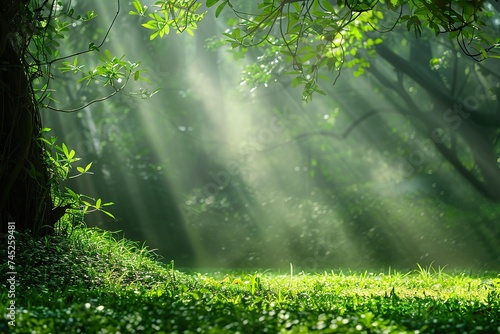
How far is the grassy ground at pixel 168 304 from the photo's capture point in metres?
3.07

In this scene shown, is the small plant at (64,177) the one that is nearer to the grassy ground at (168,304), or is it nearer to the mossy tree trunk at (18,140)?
the mossy tree trunk at (18,140)

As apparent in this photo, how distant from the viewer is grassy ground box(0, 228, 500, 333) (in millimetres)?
3068

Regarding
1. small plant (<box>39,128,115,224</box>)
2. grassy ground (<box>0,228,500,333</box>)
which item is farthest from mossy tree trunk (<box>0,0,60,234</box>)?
grassy ground (<box>0,228,500,333</box>)

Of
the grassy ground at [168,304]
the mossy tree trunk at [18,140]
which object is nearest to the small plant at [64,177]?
the mossy tree trunk at [18,140]

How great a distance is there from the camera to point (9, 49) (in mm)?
5773

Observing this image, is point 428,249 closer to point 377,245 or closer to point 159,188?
point 377,245

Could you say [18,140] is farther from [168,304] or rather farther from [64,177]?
[168,304]

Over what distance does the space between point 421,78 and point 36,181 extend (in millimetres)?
11614

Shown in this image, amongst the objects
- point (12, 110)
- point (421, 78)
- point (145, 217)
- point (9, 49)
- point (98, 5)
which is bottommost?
point (421, 78)

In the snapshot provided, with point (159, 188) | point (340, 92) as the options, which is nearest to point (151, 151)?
point (159, 188)

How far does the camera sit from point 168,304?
3.57 m

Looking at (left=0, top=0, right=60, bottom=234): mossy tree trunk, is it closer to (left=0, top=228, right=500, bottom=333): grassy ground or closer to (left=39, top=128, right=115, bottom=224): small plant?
(left=39, top=128, right=115, bottom=224): small plant

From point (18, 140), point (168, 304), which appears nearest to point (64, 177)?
point (18, 140)

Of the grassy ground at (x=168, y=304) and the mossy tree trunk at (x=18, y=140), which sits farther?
the mossy tree trunk at (x=18, y=140)
